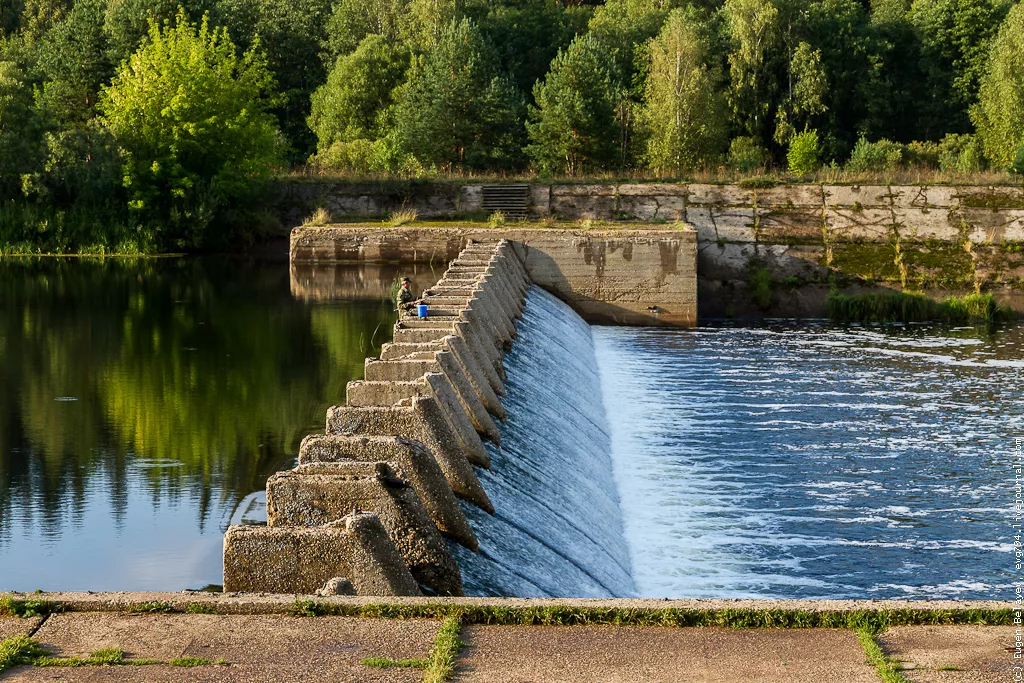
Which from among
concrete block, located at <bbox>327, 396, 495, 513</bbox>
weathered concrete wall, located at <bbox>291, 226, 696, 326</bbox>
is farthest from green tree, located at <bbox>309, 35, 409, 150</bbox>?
concrete block, located at <bbox>327, 396, 495, 513</bbox>

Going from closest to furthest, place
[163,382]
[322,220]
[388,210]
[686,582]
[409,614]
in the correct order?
[409,614] < [686,582] < [163,382] < [322,220] < [388,210]

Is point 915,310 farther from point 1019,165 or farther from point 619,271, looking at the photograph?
point 1019,165

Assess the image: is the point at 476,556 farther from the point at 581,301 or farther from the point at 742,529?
the point at 581,301

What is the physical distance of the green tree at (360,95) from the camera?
6494 centimetres

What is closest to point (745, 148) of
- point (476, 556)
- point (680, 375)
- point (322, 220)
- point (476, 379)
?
point (322, 220)

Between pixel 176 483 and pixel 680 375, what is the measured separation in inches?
411

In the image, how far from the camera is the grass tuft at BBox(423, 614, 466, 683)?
19.2 feet

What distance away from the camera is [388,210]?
36125 mm

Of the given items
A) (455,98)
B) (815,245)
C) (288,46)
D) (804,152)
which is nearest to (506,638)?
(815,245)

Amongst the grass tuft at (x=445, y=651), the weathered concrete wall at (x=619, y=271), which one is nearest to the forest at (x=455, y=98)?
the weathered concrete wall at (x=619, y=271)

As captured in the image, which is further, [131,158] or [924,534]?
[131,158]

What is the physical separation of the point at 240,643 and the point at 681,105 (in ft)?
177

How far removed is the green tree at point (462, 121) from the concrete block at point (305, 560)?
4518cm

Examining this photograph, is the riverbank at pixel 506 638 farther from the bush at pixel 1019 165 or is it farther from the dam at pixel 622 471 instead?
the bush at pixel 1019 165
